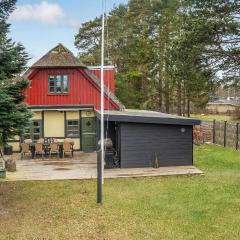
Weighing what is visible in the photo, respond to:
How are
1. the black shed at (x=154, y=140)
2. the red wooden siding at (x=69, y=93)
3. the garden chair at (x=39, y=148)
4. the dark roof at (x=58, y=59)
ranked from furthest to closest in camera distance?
the red wooden siding at (x=69, y=93), the dark roof at (x=58, y=59), the garden chair at (x=39, y=148), the black shed at (x=154, y=140)

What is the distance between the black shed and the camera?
55.9ft

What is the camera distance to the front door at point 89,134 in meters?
23.2

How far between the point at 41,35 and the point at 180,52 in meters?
9.85

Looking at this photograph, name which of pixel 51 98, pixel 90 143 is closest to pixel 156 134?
pixel 90 143

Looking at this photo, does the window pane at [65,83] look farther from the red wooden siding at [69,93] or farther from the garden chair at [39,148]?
the garden chair at [39,148]

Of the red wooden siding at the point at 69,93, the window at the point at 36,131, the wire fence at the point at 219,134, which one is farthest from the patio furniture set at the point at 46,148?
the wire fence at the point at 219,134

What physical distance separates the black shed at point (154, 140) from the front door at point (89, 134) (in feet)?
18.9

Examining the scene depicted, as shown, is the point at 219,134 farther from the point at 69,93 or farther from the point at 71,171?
the point at 71,171

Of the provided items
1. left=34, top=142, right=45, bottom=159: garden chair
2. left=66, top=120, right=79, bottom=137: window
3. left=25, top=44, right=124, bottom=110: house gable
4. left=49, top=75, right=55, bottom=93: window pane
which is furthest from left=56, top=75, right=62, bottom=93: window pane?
left=34, top=142, right=45, bottom=159: garden chair

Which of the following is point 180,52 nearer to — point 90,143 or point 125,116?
point 90,143

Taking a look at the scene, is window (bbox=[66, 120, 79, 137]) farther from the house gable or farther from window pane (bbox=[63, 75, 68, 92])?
window pane (bbox=[63, 75, 68, 92])

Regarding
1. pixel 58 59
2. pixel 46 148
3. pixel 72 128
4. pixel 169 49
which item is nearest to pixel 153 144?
pixel 46 148

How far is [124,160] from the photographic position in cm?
1712

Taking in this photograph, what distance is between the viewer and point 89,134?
23203mm
